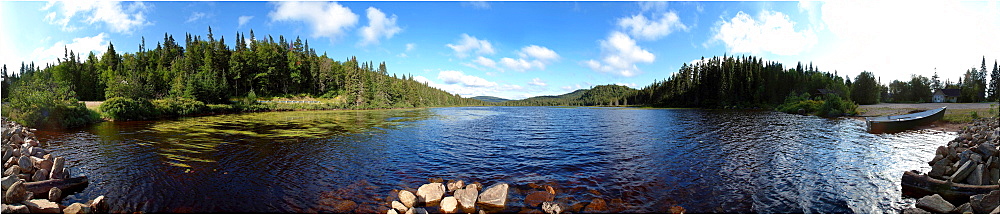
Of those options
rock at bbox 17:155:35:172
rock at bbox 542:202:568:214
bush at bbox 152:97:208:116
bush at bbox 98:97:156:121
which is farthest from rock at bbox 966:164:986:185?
bush at bbox 152:97:208:116

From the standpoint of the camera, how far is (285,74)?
11244cm

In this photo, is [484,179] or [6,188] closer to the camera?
[6,188]

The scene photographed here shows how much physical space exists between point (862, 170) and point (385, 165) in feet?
59.0

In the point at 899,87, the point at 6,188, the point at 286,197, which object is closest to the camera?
the point at 6,188

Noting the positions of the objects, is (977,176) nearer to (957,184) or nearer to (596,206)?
(957,184)

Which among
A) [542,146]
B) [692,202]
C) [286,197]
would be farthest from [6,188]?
[542,146]

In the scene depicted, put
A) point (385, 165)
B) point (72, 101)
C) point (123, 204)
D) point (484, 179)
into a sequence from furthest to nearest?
point (72, 101) → point (385, 165) → point (484, 179) → point (123, 204)

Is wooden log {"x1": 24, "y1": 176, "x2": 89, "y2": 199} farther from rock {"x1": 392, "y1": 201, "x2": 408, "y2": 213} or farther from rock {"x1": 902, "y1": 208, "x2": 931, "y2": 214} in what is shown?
rock {"x1": 902, "y1": 208, "x2": 931, "y2": 214}

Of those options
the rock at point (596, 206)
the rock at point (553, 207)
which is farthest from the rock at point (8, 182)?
the rock at point (596, 206)

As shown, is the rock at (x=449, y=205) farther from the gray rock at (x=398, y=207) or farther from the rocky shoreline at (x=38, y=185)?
the rocky shoreline at (x=38, y=185)

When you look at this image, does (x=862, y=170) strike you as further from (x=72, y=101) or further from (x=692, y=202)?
(x=72, y=101)

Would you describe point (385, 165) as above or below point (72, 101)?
below

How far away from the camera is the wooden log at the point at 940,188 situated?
30.2 ft

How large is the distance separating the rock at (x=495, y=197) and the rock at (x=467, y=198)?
0.20m
